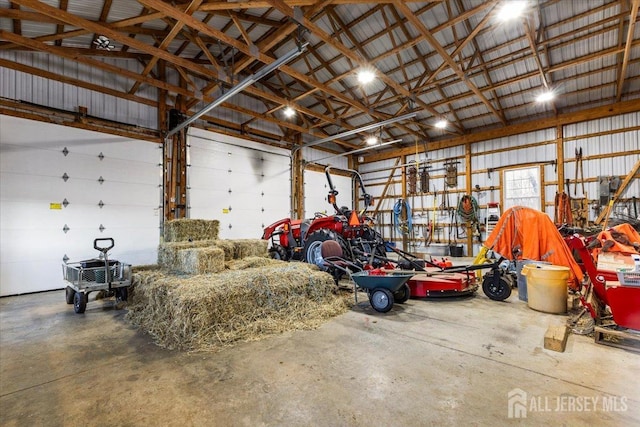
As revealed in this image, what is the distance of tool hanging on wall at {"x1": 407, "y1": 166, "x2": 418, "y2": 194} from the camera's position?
12.0 m

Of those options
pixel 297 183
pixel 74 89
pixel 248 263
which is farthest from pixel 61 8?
pixel 297 183

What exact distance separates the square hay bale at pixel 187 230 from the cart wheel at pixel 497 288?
5.51 meters

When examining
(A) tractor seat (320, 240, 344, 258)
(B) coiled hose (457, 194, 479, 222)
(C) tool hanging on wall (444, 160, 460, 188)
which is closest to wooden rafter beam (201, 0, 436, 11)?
(A) tractor seat (320, 240, 344, 258)

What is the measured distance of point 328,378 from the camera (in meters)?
2.33

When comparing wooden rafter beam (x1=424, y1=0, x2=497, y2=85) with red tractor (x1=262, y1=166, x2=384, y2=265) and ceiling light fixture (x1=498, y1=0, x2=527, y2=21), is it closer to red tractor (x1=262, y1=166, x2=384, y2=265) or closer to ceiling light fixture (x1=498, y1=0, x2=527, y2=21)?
ceiling light fixture (x1=498, y1=0, x2=527, y2=21)

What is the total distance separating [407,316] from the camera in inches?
153

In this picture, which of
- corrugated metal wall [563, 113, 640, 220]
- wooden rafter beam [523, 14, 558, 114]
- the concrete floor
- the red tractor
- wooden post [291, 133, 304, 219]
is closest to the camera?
the concrete floor

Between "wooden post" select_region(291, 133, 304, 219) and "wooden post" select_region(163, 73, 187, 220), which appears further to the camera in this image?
"wooden post" select_region(291, 133, 304, 219)

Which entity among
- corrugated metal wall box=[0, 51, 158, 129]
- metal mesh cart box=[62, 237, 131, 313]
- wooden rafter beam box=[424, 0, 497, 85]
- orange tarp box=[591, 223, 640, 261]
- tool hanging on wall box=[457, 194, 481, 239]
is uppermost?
wooden rafter beam box=[424, 0, 497, 85]

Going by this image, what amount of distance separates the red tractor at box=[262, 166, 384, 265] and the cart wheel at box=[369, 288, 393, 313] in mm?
1384

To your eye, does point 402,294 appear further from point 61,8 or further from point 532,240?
point 61,8

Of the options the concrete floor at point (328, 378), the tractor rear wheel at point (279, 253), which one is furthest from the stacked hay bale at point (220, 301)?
the tractor rear wheel at point (279, 253)

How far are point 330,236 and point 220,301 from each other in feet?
9.06

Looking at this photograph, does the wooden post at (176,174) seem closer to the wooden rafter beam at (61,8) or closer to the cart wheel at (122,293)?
the wooden rafter beam at (61,8)
